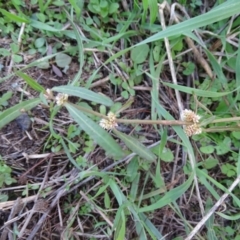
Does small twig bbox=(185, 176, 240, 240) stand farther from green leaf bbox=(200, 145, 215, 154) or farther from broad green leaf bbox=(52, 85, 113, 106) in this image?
broad green leaf bbox=(52, 85, 113, 106)

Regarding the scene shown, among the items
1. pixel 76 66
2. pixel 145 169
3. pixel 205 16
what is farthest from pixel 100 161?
pixel 205 16

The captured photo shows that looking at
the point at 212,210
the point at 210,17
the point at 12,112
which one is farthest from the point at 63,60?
the point at 212,210

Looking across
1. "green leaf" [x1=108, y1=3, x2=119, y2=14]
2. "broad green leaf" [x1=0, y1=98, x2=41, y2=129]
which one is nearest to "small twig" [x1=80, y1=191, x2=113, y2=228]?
"broad green leaf" [x1=0, y1=98, x2=41, y2=129]

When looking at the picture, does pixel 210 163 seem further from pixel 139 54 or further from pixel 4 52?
pixel 4 52

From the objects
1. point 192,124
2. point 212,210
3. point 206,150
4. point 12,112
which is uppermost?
point 12,112

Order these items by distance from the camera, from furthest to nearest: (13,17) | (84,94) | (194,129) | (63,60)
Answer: (63,60)
(13,17)
(84,94)
(194,129)

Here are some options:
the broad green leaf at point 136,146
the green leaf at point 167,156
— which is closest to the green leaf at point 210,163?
the green leaf at point 167,156
